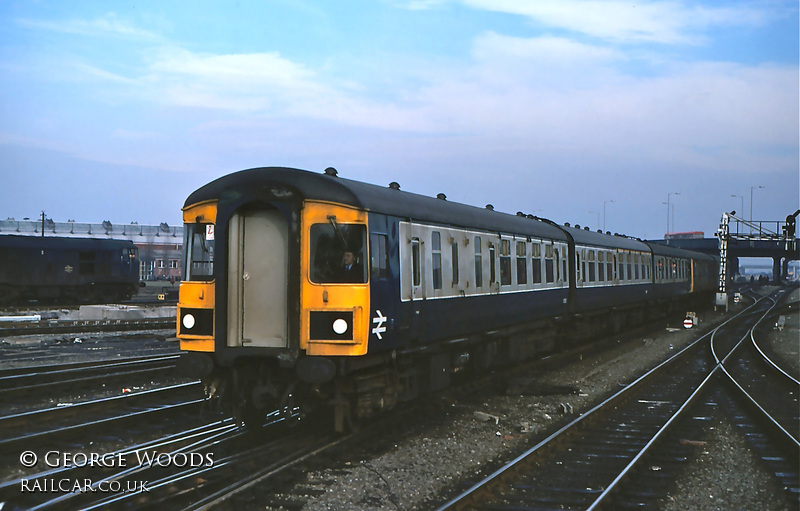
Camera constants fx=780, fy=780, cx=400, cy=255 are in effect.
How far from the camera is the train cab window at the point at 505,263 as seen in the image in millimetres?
14992

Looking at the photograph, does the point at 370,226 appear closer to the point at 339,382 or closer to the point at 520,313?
the point at 339,382

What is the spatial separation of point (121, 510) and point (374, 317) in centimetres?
383

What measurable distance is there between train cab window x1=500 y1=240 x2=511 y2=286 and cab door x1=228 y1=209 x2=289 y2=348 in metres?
6.23

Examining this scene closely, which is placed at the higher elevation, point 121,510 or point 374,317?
point 374,317

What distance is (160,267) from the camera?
3600 inches

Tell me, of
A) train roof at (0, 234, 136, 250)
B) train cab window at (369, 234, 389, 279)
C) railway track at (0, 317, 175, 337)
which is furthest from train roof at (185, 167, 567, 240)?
train roof at (0, 234, 136, 250)

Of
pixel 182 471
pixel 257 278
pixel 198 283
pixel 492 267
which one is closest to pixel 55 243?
pixel 492 267

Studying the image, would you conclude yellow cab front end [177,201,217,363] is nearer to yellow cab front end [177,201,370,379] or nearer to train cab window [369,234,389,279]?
yellow cab front end [177,201,370,379]

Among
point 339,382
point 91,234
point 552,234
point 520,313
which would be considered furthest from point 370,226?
point 91,234

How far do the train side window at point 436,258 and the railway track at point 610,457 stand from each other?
2.88 metres

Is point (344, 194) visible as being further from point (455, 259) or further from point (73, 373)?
point (73, 373)

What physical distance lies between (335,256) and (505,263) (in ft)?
20.7

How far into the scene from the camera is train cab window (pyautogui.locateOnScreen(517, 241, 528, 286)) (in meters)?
16.0

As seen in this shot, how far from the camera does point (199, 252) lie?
10.1 metres
